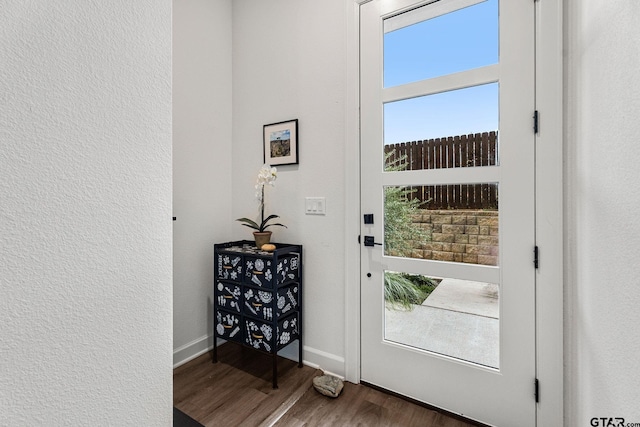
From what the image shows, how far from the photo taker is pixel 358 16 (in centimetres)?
182

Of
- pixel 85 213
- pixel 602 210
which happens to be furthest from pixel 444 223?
pixel 85 213

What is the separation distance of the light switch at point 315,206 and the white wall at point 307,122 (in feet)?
0.11

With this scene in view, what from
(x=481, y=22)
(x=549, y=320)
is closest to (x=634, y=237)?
(x=549, y=320)

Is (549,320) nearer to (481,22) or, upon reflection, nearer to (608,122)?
(608,122)

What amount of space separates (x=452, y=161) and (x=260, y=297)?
→ 1381 millimetres

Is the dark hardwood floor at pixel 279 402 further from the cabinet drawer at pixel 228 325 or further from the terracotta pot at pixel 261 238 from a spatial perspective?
the terracotta pot at pixel 261 238

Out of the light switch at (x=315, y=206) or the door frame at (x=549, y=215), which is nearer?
the door frame at (x=549, y=215)

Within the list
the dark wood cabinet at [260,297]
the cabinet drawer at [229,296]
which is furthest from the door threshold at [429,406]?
the cabinet drawer at [229,296]

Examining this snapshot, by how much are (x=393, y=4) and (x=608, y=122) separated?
127 cm

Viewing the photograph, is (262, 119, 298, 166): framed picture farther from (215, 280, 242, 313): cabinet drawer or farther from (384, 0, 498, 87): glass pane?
(215, 280, 242, 313): cabinet drawer

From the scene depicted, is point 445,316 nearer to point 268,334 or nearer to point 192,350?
point 268,334

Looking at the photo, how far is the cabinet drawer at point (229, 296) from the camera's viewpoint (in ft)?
6.40

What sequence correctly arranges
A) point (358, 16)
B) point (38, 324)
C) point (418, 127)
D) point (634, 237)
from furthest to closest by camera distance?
point (358, 16) → point (418, 127) → point (634, 237) → point (38, 324)

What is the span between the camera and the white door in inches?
55.6
